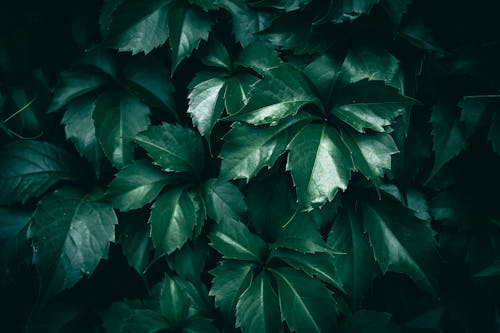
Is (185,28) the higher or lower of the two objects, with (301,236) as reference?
higher

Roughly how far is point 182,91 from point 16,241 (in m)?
0.67

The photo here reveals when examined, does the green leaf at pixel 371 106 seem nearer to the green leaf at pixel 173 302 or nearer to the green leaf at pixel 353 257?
the green leaf at pixel 353 257

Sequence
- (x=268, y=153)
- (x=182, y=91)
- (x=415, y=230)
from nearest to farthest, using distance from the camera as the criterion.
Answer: (x=268, y=153), (x=415, y=230), (x=182, y=91)

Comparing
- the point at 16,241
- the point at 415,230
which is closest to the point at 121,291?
the point at 16,241

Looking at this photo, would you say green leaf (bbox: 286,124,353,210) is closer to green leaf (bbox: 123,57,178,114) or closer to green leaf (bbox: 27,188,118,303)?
green leaf (bbox: 123,57,178,114)

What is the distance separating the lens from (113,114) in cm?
108

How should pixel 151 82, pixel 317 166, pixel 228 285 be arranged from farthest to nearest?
pixel 151 82, pixel 228 285, pixel 317 166

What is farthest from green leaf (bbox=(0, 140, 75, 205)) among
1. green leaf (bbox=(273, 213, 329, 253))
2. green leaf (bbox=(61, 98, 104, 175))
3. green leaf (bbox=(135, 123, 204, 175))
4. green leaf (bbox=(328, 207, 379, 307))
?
green leaf (bbox=(328, 207, 379, 307))

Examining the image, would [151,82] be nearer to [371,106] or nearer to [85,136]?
[85,136]

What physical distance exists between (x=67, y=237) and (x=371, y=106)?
0.89 meters

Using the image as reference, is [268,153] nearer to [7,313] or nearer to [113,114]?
[113,114]

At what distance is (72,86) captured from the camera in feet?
3.66

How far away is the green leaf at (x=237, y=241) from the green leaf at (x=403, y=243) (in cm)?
32

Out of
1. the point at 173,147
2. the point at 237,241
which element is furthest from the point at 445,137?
the point at 173,147
